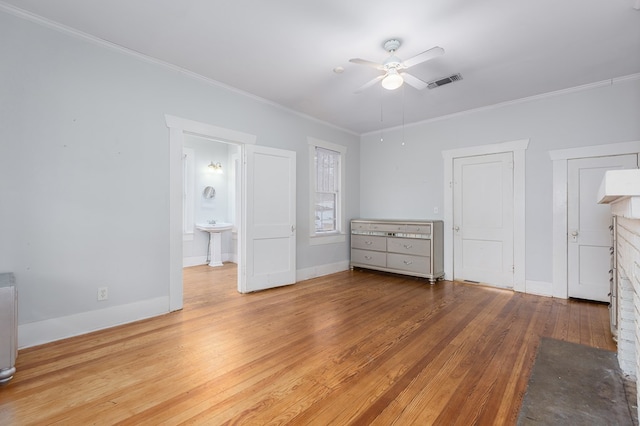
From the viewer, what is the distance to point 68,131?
278 cm

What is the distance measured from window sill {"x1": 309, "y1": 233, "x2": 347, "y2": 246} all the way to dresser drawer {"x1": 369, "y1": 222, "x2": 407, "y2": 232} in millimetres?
624

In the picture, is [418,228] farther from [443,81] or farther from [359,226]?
[443,81]

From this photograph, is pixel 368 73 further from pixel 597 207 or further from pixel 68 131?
pixel 597 207

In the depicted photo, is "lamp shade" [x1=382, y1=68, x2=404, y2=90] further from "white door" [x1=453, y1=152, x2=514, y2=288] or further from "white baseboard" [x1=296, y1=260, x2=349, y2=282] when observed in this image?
"white baseboard" [x1=296, y1=260, x2=349, y2=282]

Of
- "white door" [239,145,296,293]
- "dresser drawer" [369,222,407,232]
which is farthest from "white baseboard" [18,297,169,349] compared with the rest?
"dresser drawer" [369,222,407,232]

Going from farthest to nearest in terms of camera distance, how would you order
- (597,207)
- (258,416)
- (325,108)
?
(325,108) < (597,207) < (258,416)

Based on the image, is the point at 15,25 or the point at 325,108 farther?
the point at 325,108

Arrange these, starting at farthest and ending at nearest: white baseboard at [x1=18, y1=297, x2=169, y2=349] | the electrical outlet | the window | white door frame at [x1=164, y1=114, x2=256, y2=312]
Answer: the window → white door frame at [x1=164, y1=114, x2=256, y2=312] → the electrical outlet → white baseboard at [x1=18, y1=297, x2=169, y2=349]

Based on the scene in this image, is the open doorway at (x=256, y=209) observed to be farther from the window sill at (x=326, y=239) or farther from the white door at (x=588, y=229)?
the white door at (x=588, y=229)

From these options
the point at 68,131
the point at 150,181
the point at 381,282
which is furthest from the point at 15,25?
the point at 381,282

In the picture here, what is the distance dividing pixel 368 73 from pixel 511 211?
9.91 feet

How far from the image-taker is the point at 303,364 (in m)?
2.29

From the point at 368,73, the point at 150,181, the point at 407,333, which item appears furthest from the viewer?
the point at 368,73

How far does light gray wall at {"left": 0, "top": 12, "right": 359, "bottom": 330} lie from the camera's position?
253 centimetres
